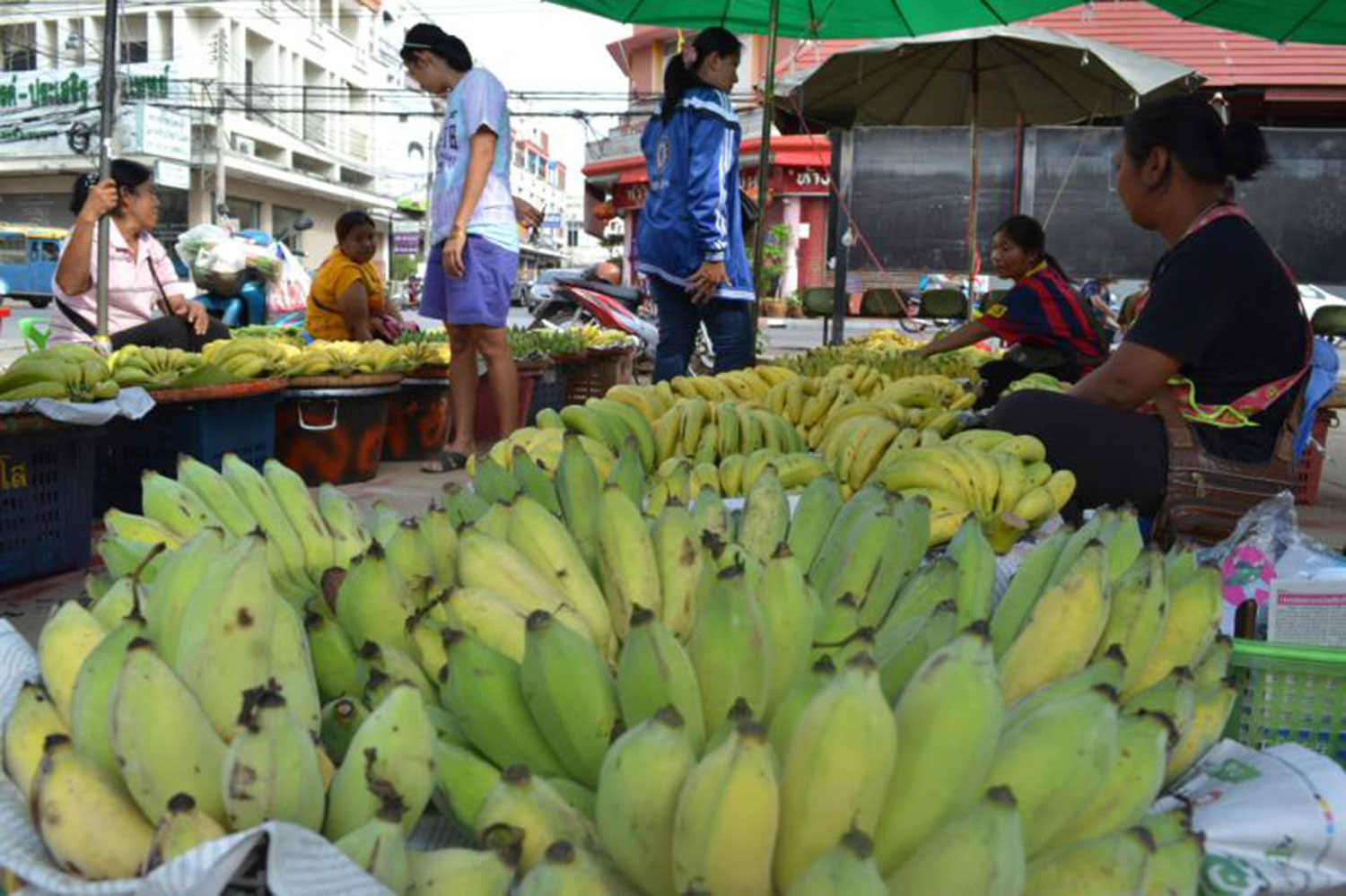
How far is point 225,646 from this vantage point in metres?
1.00

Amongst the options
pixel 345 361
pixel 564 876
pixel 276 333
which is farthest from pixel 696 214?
pixel 564 876

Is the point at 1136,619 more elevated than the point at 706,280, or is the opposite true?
the point at 706,280

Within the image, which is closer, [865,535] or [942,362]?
[865,535]

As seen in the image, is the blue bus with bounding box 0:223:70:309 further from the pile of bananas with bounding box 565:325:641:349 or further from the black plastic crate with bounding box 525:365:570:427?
the black plastic crate with bounding box 525:365:570:427

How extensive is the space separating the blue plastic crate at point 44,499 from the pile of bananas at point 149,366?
41cm

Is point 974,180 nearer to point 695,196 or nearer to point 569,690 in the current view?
point 695,196

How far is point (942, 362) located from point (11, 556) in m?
4.19

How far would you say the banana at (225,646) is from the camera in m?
1.00

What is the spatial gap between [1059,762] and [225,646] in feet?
2.51

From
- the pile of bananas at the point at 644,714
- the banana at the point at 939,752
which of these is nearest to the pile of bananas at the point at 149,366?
the pile of bananas at the point at 644,714

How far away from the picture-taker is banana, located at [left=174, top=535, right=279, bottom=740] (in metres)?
1.00

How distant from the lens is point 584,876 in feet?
2.75

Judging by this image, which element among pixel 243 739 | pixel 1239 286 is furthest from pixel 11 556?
pixel 1239 286

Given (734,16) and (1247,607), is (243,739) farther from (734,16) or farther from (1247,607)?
(734,16)
